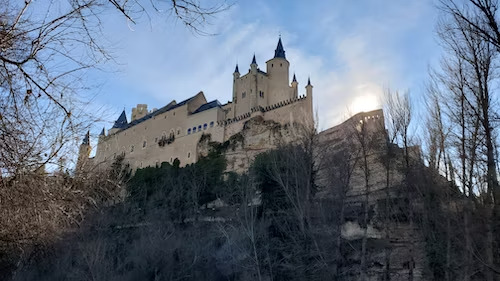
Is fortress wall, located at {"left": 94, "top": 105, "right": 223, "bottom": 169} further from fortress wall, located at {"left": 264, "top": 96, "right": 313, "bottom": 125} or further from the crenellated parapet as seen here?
fortress wall, located at {"left": 264, "top": 96, "right": 313, "bottom": 125}

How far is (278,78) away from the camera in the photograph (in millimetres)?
42406

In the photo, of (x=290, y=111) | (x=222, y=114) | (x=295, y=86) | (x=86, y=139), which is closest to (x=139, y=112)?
(x=222, y=114)

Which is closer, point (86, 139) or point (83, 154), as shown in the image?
point (86, 139)

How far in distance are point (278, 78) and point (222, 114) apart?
7.41 m

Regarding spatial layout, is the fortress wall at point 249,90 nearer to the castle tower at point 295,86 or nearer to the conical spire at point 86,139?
the castle tower at point 295,86

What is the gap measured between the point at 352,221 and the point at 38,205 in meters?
19.8

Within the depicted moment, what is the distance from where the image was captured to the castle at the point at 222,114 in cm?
3922

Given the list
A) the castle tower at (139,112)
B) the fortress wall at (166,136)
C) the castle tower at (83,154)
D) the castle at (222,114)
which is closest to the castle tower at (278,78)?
the castle at (222,114)

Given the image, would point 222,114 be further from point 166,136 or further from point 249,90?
point 166,136

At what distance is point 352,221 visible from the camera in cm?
2194

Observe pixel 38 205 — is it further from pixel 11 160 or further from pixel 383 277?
pixel 383 277

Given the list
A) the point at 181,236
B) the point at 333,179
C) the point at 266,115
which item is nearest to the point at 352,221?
the point at 333,179

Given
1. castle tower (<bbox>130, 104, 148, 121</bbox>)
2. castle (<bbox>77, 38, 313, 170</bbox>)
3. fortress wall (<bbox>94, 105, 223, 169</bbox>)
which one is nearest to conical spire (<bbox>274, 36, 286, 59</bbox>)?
castle (<bbox>77, 38, 313, 170</bbox>)

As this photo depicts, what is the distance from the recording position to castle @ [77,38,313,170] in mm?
39219
